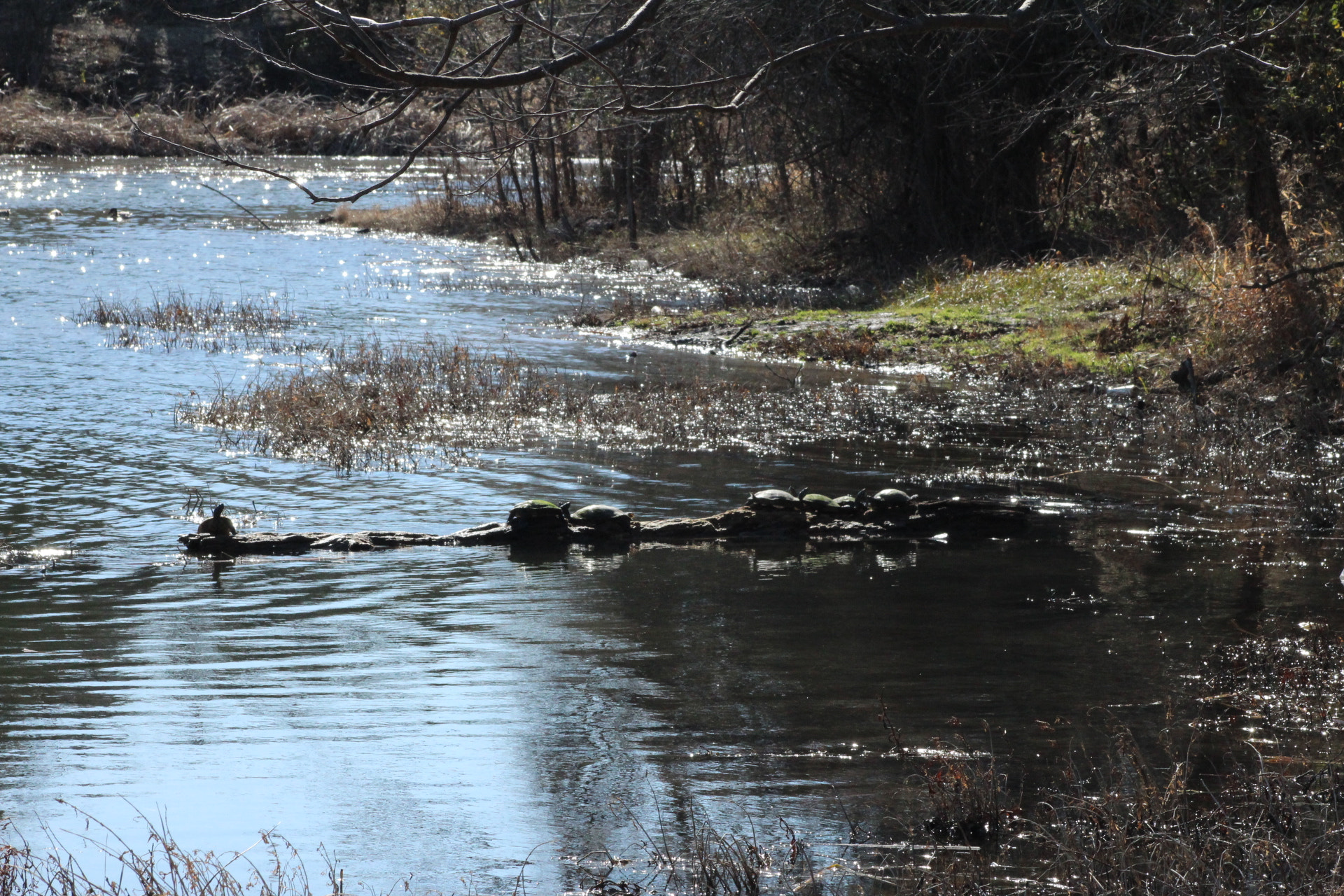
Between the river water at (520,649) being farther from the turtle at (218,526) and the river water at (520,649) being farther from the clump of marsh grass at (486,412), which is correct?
the clump of marsh grass at (486,412)

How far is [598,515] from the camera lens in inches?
410

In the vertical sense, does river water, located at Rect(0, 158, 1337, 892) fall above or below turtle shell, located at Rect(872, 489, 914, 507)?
below

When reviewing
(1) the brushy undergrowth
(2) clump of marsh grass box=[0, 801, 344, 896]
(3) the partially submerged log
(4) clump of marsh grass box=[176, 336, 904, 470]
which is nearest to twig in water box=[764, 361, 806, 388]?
(4) clump of marsh grass box=[176, 336, 904, 470]

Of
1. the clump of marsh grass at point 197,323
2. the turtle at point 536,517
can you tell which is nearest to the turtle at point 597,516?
the turtle at point 536,517

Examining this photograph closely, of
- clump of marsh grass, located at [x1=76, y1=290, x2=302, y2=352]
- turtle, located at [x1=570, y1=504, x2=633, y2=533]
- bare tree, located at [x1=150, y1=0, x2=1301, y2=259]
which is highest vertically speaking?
bare tree, located at [x1=150, y1=0, x2=1301, y2=259]

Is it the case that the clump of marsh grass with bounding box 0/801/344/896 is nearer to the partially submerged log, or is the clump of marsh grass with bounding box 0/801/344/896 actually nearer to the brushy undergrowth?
the brushy undergrowth

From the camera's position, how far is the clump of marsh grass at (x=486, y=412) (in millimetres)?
13953

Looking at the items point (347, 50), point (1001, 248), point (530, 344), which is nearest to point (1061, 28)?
point (1001, 248)

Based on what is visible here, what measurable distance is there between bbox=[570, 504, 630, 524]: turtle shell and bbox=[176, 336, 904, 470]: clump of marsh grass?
3.14 meters

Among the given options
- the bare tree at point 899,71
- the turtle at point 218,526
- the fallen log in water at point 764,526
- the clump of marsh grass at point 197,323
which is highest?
the bare tree at point 899,71

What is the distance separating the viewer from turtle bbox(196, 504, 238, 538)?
32.1ft

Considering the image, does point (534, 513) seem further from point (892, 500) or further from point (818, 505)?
point (892, 500)

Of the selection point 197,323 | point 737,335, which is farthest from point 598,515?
point 197,323

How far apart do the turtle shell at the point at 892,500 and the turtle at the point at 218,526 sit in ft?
16.6
